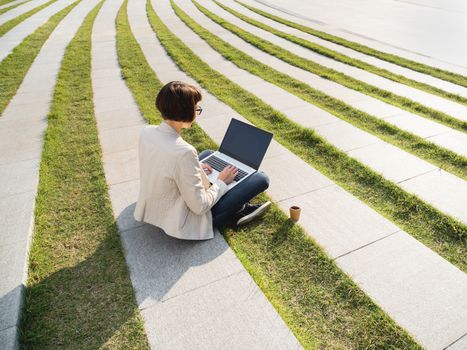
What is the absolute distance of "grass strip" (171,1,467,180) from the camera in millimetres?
4840

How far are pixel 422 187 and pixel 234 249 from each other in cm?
253

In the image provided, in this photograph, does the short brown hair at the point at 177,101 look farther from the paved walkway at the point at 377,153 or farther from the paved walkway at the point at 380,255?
the paved walkway at the point at 377,153

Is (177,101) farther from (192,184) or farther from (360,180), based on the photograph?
(360,180)

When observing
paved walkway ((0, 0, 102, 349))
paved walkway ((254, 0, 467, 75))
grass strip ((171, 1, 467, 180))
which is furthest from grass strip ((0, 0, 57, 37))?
paved walkway ((254, 0, 467, 75))

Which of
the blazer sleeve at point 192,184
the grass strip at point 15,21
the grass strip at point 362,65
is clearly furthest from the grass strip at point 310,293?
the grass strip at point 15,21

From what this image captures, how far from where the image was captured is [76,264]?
3.28 meters

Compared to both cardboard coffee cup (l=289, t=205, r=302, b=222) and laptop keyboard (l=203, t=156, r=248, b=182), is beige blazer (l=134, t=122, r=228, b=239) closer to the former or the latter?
laptop keyboard (l=203, t=156, r=248, b=182)

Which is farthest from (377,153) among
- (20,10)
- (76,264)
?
(20,10)

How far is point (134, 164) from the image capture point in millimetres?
4863

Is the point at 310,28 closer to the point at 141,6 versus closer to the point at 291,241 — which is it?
the point at 141,6

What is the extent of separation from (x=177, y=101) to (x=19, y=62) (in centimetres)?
893

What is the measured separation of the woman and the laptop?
0.81 feet

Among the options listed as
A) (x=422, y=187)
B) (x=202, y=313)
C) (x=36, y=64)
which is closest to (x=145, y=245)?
(x=202, y=313)

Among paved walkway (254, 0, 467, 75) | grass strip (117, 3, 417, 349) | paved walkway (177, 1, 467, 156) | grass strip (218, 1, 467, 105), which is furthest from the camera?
paved walkway (254, 0, 467, 75)
